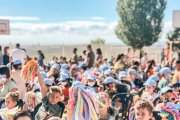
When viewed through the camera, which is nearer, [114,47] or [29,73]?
[29,73]

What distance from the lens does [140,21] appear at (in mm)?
37344

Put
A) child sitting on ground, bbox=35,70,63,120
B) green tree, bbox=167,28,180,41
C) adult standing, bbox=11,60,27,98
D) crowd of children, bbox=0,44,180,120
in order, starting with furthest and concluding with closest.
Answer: green tree, bbox=167,28,180,41
adult standing, bbox=11,60,27,98
child sitting on ground, bbox=35,70,63,120
crowd of children, bbox=0,44,180,120

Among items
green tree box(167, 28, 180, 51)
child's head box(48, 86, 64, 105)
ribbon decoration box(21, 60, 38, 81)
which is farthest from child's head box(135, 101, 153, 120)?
green tree box(167, 28, 180, 51)

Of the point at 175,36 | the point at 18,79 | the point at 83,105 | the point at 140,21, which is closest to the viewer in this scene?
the point at 83,105

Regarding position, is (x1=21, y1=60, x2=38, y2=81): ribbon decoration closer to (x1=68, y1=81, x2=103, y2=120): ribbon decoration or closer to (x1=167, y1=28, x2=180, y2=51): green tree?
(x1=68, y1=81, x2=103, y2=120): ribbon decoration

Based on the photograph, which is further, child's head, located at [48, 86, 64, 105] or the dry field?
the dry field

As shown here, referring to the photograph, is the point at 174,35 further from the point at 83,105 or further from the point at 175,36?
the point at 83,105

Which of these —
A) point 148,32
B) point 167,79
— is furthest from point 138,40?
point 167,79

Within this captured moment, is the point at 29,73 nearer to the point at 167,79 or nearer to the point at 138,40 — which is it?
the point at 167,79

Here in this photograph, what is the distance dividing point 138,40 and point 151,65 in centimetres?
2557

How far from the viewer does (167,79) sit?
8.69 meters

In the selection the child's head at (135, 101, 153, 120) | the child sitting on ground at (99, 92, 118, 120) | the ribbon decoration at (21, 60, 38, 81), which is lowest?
the child sitting on ground at (99, 92, 118, 120)

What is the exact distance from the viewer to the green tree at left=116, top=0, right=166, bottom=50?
36.6 metres

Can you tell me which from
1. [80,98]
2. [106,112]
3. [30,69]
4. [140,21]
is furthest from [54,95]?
[140,21]
